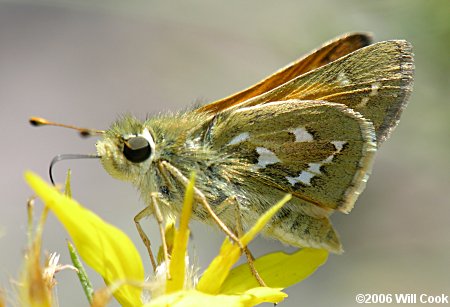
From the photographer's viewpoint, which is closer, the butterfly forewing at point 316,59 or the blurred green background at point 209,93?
the butterfly forewing at point 316,59

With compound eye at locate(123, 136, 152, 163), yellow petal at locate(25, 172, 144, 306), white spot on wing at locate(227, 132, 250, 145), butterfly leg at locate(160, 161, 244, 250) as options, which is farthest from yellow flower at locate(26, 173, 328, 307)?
white spot on wing at locate(227, 132, 250, 145)

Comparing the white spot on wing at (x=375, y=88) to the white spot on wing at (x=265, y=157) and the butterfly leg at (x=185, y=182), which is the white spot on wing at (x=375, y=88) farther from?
the butterfly leg at (x=185, y=182)

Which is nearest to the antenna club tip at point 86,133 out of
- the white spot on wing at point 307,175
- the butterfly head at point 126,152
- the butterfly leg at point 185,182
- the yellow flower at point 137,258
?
the butterfly head at point 126,152

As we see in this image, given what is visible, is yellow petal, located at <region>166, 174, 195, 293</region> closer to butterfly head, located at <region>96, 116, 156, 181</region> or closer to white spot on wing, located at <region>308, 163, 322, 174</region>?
butterfly head, located at <region>96, 116, 156, 181</region>

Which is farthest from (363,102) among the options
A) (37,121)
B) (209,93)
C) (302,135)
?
(209,93)

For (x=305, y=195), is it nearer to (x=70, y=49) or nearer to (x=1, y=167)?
(x=1, y=167)

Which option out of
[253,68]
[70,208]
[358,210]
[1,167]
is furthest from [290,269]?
[1,167]

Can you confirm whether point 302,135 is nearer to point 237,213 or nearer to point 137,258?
point 237,213
